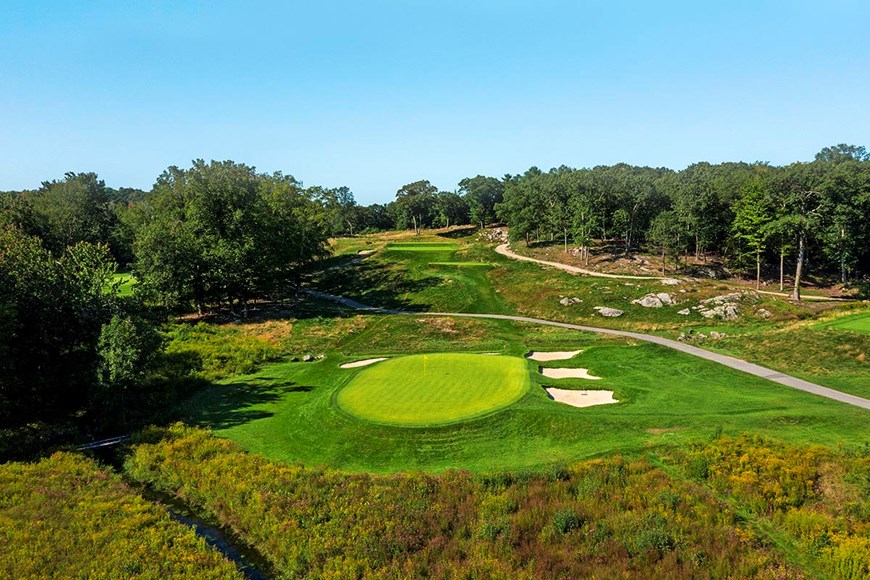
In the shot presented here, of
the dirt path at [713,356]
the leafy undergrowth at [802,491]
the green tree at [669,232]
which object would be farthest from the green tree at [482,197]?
the leafy undergrowth at [802,491]

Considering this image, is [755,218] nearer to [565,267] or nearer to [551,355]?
[565,267]

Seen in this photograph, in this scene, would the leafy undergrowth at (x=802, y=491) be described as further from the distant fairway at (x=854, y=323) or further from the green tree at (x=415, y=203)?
the green tree at (x=415, y=203)

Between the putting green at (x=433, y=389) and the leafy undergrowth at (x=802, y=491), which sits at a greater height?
the putting green at (x=433, y=389)

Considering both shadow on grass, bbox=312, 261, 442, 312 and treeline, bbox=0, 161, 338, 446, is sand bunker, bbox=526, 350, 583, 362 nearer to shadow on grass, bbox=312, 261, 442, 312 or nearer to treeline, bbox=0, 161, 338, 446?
shadow on grass, bbox=312, 261, 442, 312

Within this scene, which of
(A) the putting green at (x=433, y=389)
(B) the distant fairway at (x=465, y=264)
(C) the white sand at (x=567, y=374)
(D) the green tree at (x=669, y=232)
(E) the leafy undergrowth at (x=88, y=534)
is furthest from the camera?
(B) the distant fairway at (x=465, y=264)

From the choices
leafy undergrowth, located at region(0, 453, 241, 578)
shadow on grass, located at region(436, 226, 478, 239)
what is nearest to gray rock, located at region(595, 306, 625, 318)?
leafy undergrowth, located at region(0, 453, 241, 578)

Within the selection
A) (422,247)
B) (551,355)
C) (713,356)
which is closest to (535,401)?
(551,355)

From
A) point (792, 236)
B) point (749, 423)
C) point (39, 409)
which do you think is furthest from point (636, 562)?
point (792, 236)
